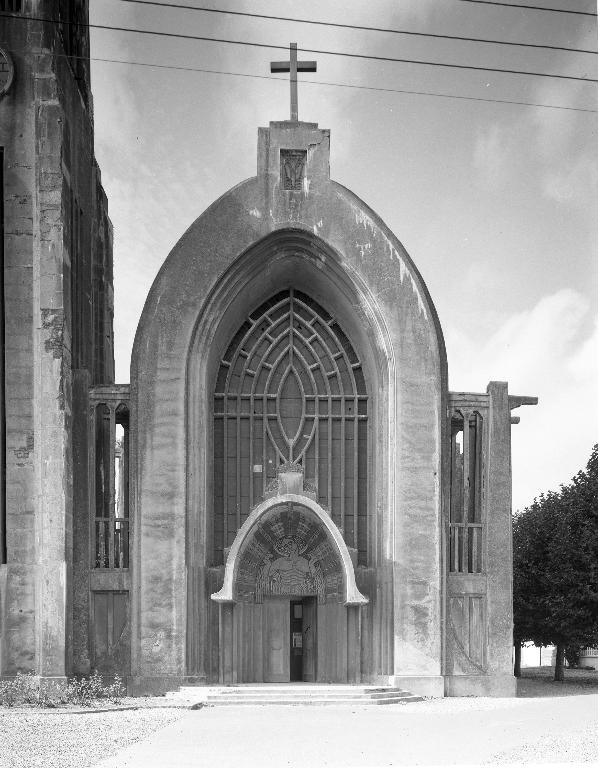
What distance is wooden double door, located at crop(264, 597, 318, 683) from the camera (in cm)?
2934

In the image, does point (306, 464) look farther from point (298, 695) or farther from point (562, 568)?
point (562, 568)

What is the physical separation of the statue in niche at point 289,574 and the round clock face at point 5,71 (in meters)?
12.2

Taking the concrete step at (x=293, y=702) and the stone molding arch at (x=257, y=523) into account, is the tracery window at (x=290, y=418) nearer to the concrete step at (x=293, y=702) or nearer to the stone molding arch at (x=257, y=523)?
the stone molding arch at (x=257, y=523)

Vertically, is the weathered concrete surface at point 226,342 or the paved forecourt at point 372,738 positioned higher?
the weathered concrete surface at point 226,342

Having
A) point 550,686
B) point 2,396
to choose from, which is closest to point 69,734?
point 2,396

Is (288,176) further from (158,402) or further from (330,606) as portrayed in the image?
(330,606)

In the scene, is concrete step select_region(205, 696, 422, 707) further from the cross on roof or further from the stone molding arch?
the cross on roof

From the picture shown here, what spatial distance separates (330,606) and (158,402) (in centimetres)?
631

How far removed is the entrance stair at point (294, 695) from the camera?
2611 centimetres

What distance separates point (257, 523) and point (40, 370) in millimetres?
6035

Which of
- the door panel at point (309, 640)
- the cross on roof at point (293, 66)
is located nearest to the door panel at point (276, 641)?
the door panel at point (309, 640)

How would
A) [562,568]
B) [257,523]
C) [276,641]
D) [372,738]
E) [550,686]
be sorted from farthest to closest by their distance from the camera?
[550,686], [562,568], [276,641], [257,523], [372,738]

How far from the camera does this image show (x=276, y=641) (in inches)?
1160

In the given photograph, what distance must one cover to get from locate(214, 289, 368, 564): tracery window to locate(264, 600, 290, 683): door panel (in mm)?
1784
